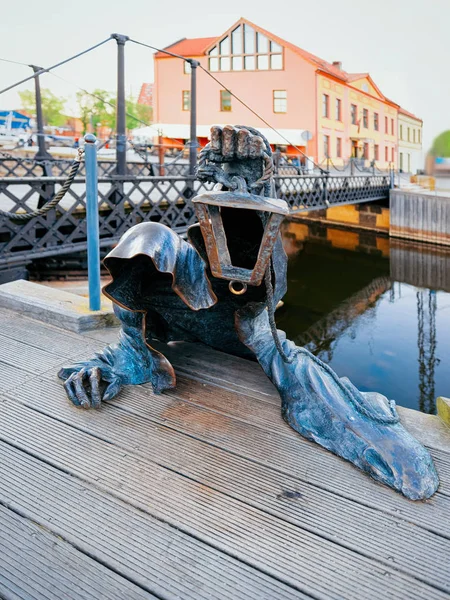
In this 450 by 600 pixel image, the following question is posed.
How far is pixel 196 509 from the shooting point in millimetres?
1794

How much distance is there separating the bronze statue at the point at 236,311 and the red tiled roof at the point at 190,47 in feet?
108

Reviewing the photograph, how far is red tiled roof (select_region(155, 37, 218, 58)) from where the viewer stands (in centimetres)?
3266

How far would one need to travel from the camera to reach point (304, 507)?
1.83 metres

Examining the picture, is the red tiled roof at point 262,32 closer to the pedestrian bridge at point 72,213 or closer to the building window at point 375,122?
the building window at point 375,122

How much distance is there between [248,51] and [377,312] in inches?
926

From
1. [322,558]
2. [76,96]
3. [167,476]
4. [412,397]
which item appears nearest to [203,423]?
[167,476]

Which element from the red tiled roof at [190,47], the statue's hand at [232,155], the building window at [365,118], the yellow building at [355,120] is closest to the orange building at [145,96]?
the red tiled roof at [190,47]

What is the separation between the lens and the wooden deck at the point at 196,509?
59.2 inches

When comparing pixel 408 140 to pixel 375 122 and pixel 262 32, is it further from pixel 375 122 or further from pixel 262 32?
pixel 262 32

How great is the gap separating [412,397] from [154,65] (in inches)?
1207

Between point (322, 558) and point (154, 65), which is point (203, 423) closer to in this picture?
point (322, 558)

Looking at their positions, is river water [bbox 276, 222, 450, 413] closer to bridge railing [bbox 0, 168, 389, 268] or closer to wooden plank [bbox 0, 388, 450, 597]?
bridge railing [bbox 0, 168, 389, 268]

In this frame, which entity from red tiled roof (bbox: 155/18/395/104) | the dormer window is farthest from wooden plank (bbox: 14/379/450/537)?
the dormer window

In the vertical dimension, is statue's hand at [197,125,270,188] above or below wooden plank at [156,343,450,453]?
above
